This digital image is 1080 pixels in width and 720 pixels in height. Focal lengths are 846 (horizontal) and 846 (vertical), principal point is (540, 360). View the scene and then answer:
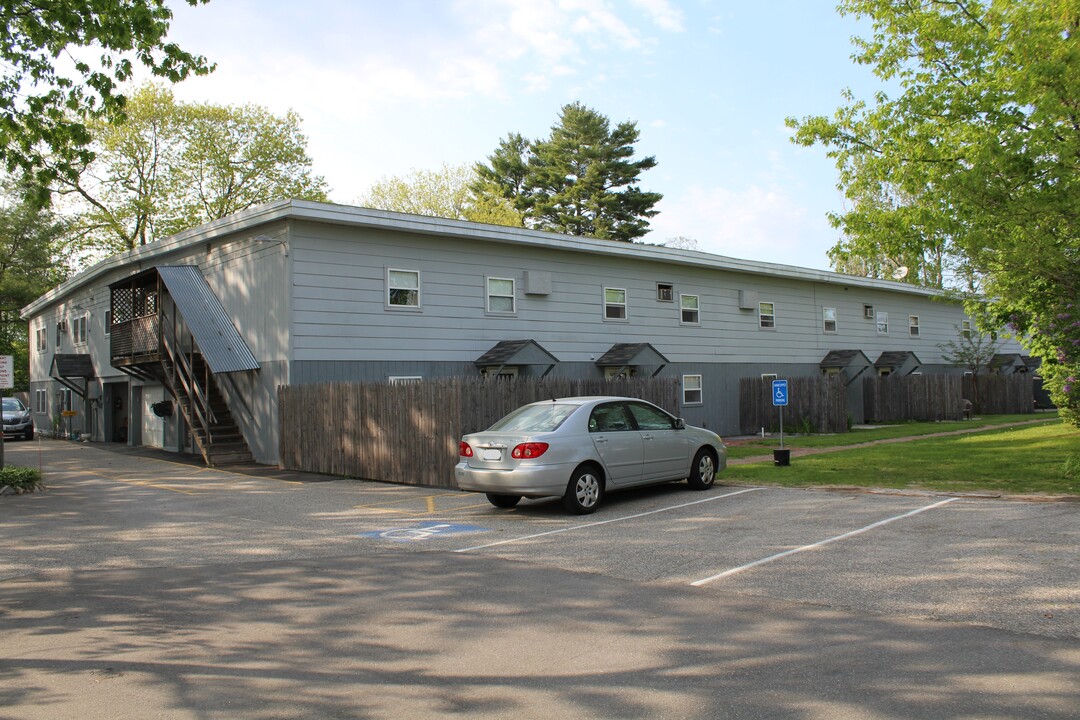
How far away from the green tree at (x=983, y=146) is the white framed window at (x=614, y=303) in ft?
25.9

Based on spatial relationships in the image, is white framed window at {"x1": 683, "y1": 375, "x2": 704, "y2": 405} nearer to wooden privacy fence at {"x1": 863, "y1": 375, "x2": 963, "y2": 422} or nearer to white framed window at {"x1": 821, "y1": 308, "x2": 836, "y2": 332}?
white framed window at {"x1": 821, "y1": 308, "x2": 836, "y2": 332}

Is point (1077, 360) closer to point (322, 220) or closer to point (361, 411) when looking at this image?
point (361, 411)

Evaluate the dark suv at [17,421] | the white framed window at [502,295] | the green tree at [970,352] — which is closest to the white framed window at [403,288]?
the white framed window at [502,295]

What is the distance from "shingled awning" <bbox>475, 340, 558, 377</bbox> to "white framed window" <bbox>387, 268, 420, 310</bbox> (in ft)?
7.11

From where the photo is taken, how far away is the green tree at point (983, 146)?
12.6 metres

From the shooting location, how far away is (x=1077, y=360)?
18.4 metres

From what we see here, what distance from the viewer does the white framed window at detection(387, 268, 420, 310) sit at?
64.6 ft

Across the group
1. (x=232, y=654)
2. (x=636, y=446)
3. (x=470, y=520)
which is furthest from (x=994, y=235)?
(x=232, y=654)

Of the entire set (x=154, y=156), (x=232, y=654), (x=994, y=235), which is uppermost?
(x=154, y=156)

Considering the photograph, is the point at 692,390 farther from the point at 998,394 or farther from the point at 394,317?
the point at 998,394

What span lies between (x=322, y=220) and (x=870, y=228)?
11.4 meters

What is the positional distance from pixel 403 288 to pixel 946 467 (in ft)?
39.6

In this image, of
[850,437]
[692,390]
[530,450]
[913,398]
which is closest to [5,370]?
[530,450]

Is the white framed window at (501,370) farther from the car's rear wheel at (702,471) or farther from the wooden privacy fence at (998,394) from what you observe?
the wooden privacy fence at (998,394)
